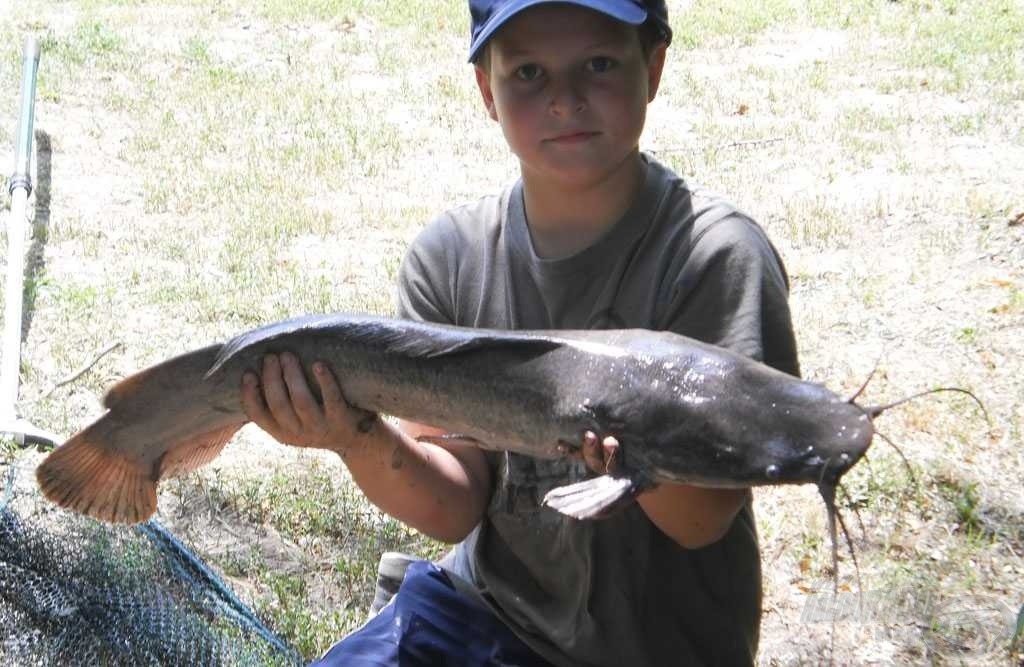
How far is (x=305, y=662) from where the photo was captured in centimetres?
317

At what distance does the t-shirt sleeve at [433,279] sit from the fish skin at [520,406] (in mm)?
406

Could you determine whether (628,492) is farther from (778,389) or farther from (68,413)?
(68,413)

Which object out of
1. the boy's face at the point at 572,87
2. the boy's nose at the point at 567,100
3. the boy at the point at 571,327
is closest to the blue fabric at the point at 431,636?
the boy at the point at 571,327

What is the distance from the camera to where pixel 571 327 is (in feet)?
7.36

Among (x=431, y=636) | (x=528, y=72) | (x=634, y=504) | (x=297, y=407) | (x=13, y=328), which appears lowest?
(x=431, y=636)

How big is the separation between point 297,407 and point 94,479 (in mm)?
515

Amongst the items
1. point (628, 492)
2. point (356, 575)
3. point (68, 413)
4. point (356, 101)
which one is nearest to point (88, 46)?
point (356, 101)

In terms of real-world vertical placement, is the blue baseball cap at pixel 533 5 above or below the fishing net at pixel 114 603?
above

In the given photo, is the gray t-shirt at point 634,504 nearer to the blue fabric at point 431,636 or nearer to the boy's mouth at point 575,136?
the blue fabric at point 431,636

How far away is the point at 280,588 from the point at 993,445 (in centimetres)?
233

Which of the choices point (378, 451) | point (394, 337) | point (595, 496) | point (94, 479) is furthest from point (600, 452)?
point (94, 479)

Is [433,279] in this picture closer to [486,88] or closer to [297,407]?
[486,88]

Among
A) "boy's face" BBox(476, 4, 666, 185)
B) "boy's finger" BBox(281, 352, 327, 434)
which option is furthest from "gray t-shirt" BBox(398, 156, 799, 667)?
"boy's finger" BBox(281, 352, 327, 434)

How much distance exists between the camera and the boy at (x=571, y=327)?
208 cm
